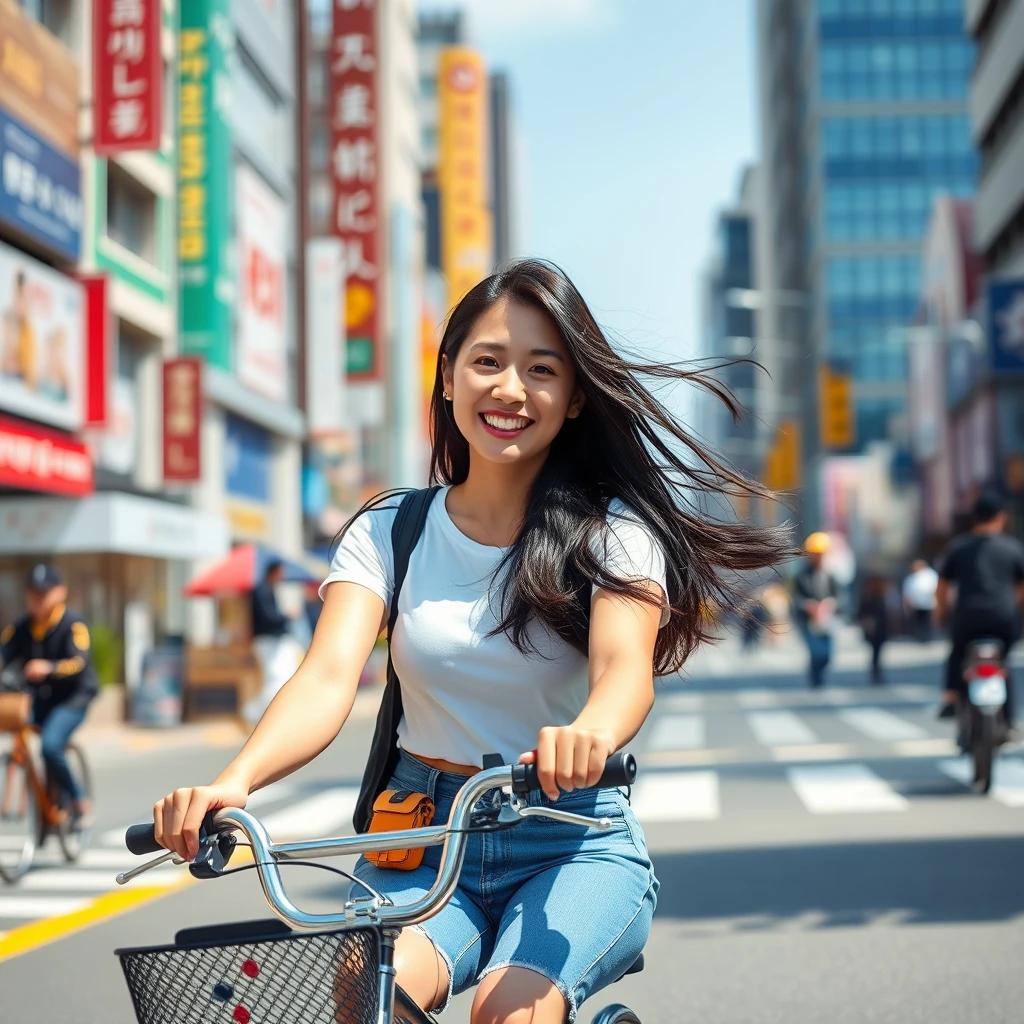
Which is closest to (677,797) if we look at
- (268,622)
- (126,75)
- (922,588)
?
(268,622)

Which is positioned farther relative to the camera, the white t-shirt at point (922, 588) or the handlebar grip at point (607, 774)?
the white t-shirt at point (922, 588)

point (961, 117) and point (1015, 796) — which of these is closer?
point (1015, 796)

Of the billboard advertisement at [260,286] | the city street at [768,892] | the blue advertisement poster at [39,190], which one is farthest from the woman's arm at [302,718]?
the billboard advertisement at [260,286]

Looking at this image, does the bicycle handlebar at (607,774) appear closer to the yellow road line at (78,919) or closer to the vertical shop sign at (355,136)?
the yellow road line at (78,919)

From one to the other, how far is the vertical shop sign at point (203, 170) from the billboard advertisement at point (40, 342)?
514 cm

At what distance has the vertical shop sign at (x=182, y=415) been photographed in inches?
1080

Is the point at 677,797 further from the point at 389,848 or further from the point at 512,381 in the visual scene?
the point at 389,848

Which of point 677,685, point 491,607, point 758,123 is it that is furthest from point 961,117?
point 491,607

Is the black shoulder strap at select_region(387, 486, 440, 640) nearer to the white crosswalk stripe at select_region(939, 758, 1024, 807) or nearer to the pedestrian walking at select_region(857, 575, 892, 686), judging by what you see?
the white crosswalk stripe at select_region(939, 758, 1024, 807)

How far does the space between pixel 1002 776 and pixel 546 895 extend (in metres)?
9.79

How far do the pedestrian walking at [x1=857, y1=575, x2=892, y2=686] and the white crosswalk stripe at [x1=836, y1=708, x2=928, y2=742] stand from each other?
6066 millimetres

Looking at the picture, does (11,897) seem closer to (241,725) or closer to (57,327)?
(241,725)

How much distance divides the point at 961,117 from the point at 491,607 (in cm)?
10130

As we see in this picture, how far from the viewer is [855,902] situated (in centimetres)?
736
